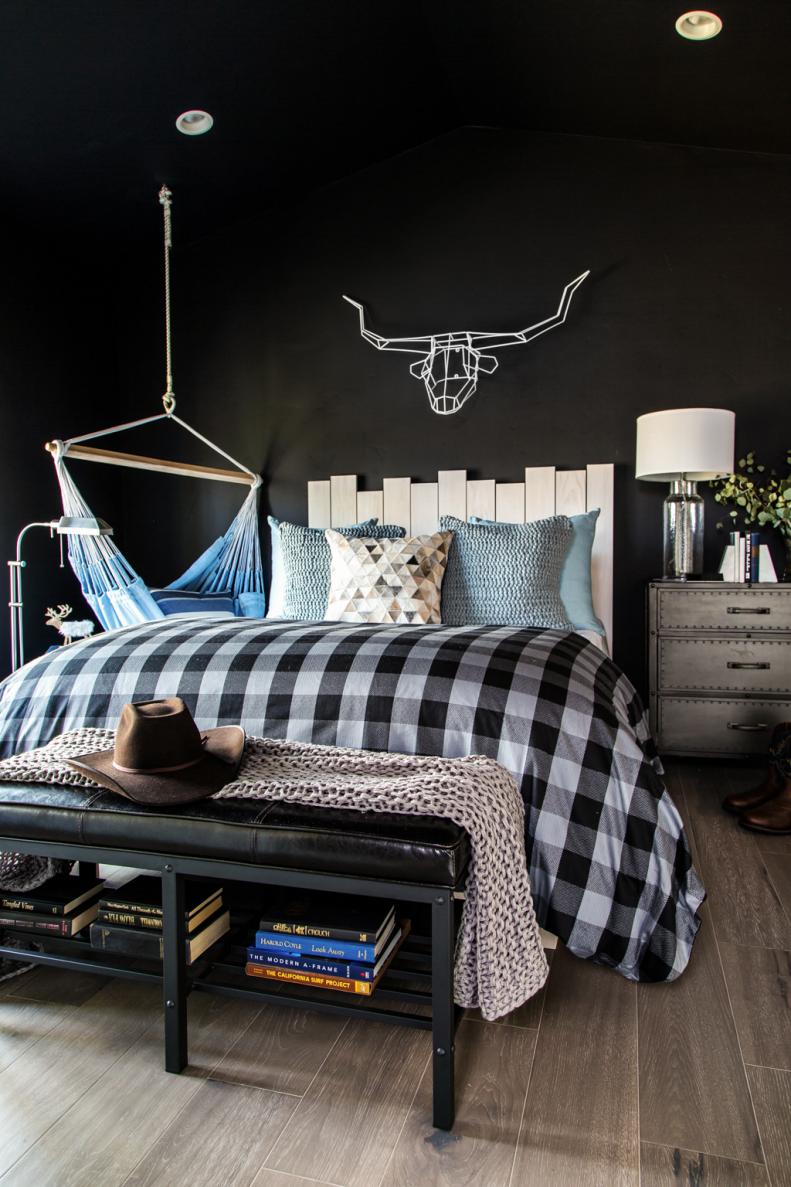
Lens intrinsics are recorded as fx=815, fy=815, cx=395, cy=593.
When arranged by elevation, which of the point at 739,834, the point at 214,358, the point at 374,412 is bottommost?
the point at 739,834

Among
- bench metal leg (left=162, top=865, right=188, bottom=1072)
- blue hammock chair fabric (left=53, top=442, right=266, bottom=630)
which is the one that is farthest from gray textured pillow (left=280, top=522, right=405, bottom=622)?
bench metal leg (left=162, top=865, right=188, bottom=1072)

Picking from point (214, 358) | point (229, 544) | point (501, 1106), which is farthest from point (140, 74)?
point (501, 1106)

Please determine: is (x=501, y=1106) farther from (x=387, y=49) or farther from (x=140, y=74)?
(x=387, y=49)

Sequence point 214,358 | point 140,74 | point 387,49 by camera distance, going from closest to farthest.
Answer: point 140,74 → point 387,49 → point 214,358

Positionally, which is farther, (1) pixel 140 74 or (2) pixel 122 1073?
(1) pixel 140 74

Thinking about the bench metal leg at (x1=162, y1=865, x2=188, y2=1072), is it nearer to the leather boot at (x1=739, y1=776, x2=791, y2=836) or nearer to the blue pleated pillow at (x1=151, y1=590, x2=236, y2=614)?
the leather boot at (x1=739, y1=776, x2=791, y2=836)

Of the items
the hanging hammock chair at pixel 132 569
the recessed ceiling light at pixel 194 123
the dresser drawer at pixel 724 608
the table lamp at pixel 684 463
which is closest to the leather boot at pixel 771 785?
the dresser drawer at pixel 724 608

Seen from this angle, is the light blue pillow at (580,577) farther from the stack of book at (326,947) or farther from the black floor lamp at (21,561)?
the stack of book at (326,947)

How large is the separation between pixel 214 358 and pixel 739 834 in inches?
132

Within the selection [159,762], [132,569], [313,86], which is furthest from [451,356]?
[159,762]

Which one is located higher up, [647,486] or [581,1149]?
[647,486]

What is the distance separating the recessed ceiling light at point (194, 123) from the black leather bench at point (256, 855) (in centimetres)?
282

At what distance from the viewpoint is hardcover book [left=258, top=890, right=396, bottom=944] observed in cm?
143

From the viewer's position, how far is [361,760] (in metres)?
1.63
